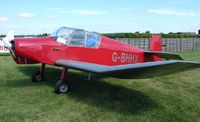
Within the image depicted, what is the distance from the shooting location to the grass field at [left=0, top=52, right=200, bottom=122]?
541cm

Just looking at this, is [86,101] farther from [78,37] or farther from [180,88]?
[180,88]

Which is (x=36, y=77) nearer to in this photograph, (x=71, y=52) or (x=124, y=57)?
(x=71, y=52)

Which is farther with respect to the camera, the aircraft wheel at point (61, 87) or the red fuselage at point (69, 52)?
the red fuselage at point (69, 52)

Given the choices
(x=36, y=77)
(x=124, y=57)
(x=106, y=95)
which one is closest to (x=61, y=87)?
(x=106, y=95)

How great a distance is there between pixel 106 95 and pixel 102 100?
489 mm

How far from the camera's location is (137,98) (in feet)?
22.2

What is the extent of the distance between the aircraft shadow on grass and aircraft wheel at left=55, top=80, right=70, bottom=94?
0.18 m

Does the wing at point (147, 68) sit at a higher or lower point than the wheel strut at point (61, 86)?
higher

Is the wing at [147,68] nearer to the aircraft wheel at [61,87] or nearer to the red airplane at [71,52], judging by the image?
the red airplane at [71,52]

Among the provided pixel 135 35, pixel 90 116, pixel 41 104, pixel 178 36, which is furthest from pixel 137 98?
pixel 178 36

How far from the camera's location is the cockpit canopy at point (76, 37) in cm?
782

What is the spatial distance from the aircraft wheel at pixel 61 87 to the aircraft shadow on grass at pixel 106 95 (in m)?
0.18

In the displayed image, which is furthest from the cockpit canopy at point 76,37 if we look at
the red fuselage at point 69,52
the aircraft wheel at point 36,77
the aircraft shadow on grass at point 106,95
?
the aircraft wheel at point 36,77

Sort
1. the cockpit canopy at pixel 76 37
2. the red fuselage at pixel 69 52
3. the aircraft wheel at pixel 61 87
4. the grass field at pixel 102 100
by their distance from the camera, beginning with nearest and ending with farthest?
1. the grass field at pixel 102 100
2. the aircraft wheel at pixel 61 87
3. the red fuselage at pixel 69 52
4. the cockpit canopy at pixel 76 37
